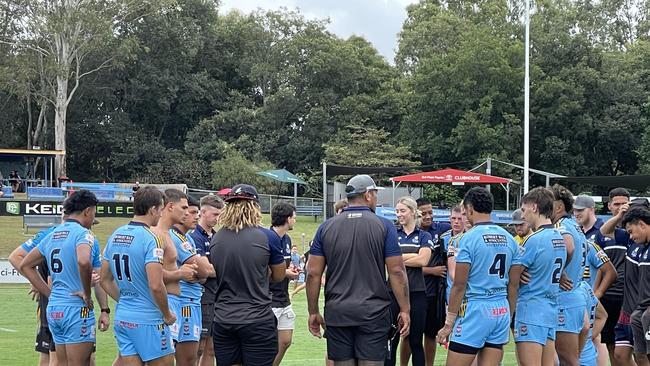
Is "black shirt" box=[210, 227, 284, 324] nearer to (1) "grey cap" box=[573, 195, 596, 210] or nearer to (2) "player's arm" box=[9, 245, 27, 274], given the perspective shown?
(2) "player's arm" box=[9, 245, 27, 274]

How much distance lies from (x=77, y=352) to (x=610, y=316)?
5.88m

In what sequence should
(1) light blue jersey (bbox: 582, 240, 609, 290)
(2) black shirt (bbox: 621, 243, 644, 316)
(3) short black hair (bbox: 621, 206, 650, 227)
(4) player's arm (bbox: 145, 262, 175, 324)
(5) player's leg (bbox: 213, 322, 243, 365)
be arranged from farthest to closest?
(1) light blue jersey (bbox: 582, 240, 609, 290) → (2) black shirt (bbox: 621, 243, 644, 316) → (3) short black hair (bbox: 621, 206, 650, 227) → (5) player's leg (bbox: 213, 322, 243, 365) → (4) player's arm (bbox: 145, 262, 175, 324)

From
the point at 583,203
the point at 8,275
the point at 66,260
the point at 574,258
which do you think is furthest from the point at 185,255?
the point at 8,275

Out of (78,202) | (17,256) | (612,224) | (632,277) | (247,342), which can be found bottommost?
(247,342)

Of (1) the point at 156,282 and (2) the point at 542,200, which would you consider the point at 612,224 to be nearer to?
(2) the point at 542,200

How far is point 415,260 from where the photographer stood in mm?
8875

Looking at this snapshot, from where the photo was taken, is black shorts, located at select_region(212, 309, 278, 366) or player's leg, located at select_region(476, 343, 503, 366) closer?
black shorts, located at select_region(212, 309, 278, 366)

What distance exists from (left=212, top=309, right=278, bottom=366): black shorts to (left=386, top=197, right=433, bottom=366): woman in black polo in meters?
2.48

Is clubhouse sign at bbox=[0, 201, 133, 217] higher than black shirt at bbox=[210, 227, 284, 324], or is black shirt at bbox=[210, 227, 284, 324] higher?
black shirt at bbox=[210, 227, 284, 324]

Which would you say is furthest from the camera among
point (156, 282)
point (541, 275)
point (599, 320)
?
point (599, 320)

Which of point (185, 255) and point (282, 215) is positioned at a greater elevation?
point (282, 215)

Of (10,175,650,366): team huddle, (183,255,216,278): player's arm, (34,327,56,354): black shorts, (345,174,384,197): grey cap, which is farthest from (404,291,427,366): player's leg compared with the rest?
(34,327,56,354): black shorts

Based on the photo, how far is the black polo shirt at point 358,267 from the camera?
6680 mm

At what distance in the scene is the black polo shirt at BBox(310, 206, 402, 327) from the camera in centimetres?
668
